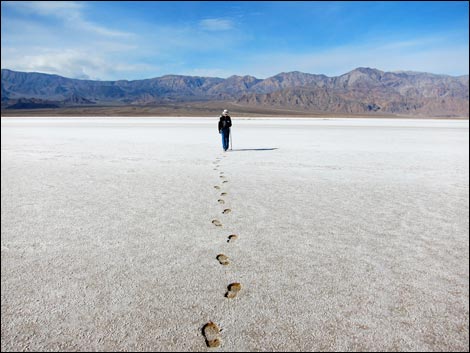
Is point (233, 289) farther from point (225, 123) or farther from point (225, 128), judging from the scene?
point (225, 123)

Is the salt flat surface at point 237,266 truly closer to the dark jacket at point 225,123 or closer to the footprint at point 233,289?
the footprint at point 233,289

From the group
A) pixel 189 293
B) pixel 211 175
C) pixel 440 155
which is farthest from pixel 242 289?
pixel 440 155

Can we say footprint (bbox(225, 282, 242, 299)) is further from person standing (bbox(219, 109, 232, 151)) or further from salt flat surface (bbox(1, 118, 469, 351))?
person standing (bbox(219, 109, 232, 151))

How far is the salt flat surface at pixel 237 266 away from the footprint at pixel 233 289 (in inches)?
2.5

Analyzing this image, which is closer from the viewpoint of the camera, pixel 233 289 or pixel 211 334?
pixel 211 334

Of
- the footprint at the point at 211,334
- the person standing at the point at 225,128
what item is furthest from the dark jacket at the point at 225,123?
the footprint at the point at 211,334

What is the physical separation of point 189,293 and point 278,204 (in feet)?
10.8

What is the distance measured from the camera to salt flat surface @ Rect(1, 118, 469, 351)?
103 inches

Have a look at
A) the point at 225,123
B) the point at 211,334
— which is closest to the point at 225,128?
the point at 225,123

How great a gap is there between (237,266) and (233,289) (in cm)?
44

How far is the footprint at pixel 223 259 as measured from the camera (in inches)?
145

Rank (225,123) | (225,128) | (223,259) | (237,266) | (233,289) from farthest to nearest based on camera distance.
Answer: (225,123)
(225,128)
(223,259)
(237,266)
(233,289)

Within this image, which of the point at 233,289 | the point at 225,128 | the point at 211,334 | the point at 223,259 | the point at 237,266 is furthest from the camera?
the point at 225,128

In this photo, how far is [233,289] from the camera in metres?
3.19
